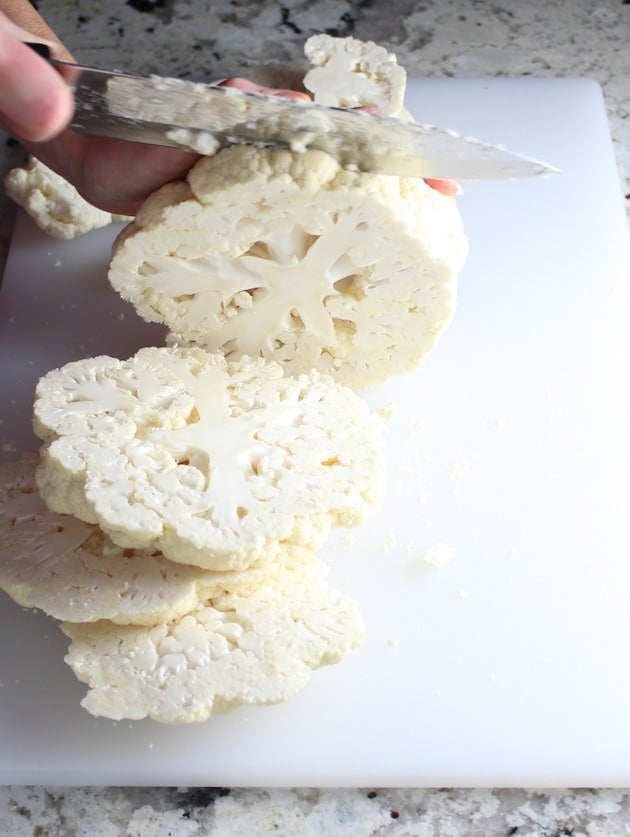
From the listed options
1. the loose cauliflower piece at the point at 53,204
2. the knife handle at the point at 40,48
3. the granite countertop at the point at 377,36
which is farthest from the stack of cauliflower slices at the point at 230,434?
the granite countertop at the point at 377,36

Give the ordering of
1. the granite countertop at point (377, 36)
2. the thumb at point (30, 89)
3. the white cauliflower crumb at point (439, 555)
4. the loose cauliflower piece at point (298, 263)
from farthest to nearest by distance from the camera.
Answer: the granite countertop at point (377, 36), the white cauliflower crumb at point (439, 555), the loose cauliflower piece at point (298, 263), the thumb at point (30, 89)

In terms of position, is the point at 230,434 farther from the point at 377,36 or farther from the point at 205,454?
the point at 377,36

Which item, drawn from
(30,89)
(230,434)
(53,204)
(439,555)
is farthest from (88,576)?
(53,204)

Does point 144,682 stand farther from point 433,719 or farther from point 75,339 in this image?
point 75,339

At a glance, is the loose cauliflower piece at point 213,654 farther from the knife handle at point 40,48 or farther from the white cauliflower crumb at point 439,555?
the knife handle at point 40,48

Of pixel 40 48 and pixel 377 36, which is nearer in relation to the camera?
pixel 40 48

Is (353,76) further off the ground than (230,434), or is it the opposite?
(353,76)
